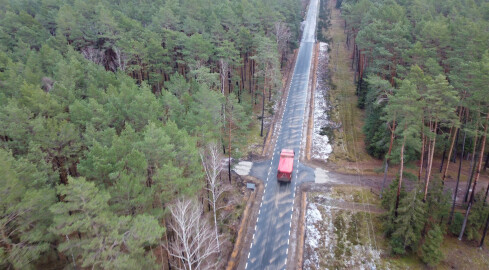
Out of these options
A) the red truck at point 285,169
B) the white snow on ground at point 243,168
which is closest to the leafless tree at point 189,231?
the red truck at point 285,169

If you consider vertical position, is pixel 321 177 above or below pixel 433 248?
above

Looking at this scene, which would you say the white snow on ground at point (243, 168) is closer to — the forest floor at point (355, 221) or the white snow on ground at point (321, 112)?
the forest floor at point (355, 221)

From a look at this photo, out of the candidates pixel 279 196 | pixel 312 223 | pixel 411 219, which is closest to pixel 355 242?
pixel 312 223

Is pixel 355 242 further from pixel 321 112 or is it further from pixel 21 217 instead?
pixel 321 112

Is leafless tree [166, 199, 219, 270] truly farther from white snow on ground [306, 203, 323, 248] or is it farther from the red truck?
the red truck

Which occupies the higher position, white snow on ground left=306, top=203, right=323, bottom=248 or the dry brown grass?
the dry brown grass

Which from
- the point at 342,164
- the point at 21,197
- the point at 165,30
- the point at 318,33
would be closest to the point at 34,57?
the point at 165,30

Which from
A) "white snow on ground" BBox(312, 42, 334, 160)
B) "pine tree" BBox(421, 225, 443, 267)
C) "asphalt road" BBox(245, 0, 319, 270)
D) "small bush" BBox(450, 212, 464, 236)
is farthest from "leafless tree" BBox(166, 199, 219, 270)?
"small bush" BBox(450, 212, 464, 236)
